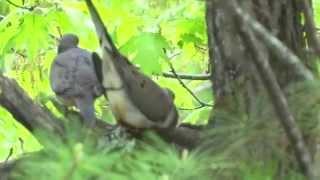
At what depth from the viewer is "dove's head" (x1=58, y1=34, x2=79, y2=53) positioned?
9.05 ft

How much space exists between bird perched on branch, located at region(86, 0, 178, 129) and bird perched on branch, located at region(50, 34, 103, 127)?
3.03 feet

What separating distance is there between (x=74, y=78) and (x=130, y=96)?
1180mm

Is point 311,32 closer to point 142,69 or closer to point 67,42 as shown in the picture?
point 142,69

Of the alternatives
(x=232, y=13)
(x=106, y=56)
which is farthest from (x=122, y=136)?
(x=232, y=13)

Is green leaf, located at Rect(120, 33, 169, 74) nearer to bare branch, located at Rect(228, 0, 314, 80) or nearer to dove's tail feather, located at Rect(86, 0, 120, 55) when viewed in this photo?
dove's tail feather, located at Rect(86, 0, 120, 55)

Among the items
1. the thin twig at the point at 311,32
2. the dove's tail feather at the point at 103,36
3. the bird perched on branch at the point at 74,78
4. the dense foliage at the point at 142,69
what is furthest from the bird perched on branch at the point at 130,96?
the bird perched on branch at the point at 74,78

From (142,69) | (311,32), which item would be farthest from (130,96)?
(311,32)

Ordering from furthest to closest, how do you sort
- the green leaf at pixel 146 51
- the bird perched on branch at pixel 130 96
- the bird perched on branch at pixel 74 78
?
the bird perched on branch at pixel 74 78 → the green leaf at pixel 146 51 → the bird perched on branch at pixel 130 96

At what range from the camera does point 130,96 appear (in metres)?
1.49

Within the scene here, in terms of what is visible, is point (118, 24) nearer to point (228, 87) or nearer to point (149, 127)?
point (149, 127)

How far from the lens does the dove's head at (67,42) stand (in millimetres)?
2760

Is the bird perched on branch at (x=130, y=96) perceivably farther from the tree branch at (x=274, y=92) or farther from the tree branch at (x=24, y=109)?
the tree branch at (x=274, y=92)

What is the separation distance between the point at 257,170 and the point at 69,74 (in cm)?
169

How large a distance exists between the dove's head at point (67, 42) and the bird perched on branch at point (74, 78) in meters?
0.03
